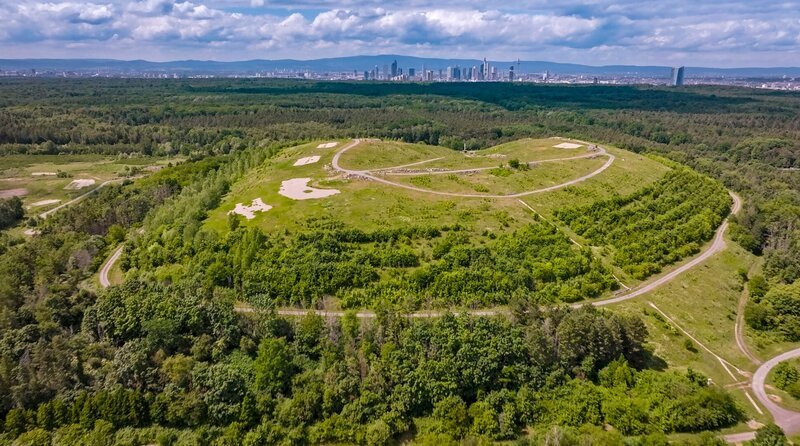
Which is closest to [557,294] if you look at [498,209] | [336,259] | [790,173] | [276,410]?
[498,209]

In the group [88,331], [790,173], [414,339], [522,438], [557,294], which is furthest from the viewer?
[790,173]

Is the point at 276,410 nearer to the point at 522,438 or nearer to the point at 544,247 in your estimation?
the point at 522,438

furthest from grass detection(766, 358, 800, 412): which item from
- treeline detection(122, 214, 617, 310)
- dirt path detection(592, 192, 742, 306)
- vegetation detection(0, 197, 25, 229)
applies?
vegetation detection(0, 197, 25, 229)

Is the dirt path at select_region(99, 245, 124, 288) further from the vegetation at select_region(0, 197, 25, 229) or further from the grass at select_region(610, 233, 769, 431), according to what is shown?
the grass at select_region(610, 233, 769, 431)

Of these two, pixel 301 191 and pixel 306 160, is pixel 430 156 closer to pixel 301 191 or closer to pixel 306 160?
pixel 306 160

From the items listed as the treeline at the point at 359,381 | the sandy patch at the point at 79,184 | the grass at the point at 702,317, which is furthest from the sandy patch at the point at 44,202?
the grass at the point at 702,317

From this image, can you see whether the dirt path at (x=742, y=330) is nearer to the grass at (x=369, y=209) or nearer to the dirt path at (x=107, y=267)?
the grass at (x=369, y=209)
